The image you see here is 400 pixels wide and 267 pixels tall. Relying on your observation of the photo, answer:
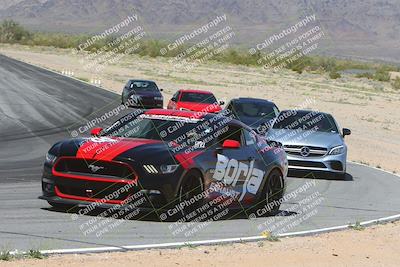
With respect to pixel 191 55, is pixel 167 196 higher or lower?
higher

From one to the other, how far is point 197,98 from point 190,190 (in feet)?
69.4

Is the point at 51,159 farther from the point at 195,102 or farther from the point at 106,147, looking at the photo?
the point at 195,102

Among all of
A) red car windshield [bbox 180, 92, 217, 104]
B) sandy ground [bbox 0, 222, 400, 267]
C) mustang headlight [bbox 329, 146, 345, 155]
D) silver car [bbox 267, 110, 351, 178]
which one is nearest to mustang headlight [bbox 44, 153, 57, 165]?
sandy ground [bbox 0, 222, 400, 267]

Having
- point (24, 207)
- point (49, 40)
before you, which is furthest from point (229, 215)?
point (49, 40)

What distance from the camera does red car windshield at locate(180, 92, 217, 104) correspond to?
31219 mm

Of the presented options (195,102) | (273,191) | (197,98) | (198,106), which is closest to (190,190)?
(273,191)

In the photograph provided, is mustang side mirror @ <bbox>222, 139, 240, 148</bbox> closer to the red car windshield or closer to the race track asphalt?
the race track asphalt

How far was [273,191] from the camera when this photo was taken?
1245 cm

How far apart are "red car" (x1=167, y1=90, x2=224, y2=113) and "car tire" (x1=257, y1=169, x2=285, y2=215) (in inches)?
671

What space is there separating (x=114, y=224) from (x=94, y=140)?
132cm

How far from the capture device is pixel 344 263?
29.1ft

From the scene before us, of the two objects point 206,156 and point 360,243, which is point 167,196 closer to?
point 206,156

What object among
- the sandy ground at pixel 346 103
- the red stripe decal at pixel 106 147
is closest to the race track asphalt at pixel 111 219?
the red stripe decal at pixel 106 147

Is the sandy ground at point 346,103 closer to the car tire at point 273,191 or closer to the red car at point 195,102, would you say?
the red car at point 195,102
